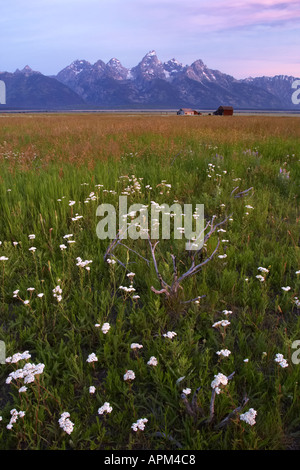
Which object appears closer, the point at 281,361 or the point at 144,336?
the point at 281,361

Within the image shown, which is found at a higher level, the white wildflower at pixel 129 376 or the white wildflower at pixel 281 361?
the white wildflower at pixel 281 361

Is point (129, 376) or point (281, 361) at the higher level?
point (281, 361)

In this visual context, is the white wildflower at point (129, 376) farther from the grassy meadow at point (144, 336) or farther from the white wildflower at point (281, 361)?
the white wildflower at point (281, 361)

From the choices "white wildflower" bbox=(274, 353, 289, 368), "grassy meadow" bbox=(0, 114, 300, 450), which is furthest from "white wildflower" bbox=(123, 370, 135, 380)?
"white wildflower" bbox=(274, 353, 289, 368)

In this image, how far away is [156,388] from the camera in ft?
7.20

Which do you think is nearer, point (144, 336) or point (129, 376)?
point (129, 376)

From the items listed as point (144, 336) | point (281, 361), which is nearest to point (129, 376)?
point (144, 336)

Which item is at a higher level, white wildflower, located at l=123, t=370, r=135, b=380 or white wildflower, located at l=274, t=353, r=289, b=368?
white wildflower, located at l=274, t=353, r=289, b=368

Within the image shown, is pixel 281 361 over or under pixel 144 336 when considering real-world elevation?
over

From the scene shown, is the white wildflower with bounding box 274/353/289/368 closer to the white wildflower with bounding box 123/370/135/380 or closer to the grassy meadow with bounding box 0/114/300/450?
the grassy meadow with bounding box 0/114/300/450

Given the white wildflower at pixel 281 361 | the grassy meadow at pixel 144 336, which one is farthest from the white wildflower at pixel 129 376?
the white wildflower at pixel 281 361

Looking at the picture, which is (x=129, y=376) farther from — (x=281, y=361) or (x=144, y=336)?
(x=281, y=361)
